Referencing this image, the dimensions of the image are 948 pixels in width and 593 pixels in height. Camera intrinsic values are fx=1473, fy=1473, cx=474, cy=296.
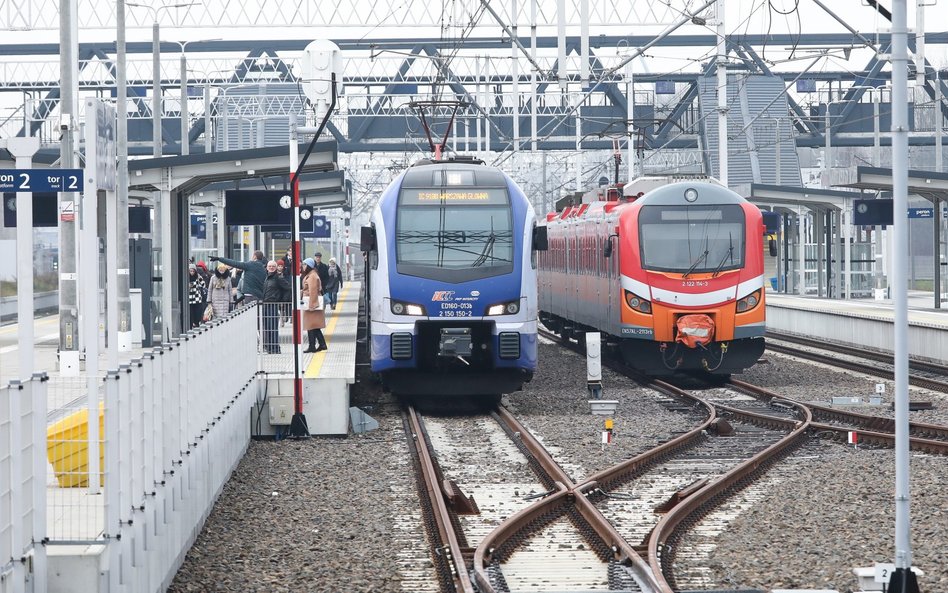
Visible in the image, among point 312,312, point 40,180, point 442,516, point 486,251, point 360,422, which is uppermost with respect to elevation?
point 40,180

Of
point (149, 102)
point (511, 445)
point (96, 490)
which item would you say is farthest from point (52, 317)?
point (96, 490)

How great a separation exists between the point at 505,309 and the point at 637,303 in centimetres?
379

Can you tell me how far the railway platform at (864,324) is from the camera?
27.2m

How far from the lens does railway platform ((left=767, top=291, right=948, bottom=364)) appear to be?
27219mm

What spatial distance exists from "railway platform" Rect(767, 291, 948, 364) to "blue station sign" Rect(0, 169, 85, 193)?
19.1m

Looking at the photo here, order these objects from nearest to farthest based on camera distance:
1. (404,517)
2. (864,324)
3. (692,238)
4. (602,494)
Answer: (404,517), (602,494), (692,238), (864,324)

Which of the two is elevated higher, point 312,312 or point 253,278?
point 253,278

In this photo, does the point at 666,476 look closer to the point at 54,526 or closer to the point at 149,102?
the point at 54,526

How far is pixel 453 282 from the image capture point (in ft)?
60.3

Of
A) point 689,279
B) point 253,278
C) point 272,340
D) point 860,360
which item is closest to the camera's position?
point 272,340

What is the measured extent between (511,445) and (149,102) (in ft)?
160

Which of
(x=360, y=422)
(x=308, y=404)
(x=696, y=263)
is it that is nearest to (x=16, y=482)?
(x=308, y=404)

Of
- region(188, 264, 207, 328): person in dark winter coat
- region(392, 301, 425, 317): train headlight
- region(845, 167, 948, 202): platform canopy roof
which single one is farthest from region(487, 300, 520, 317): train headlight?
region(845, 167, 948, 202): platform canopy roof

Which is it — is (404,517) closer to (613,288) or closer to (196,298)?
(613,288)
